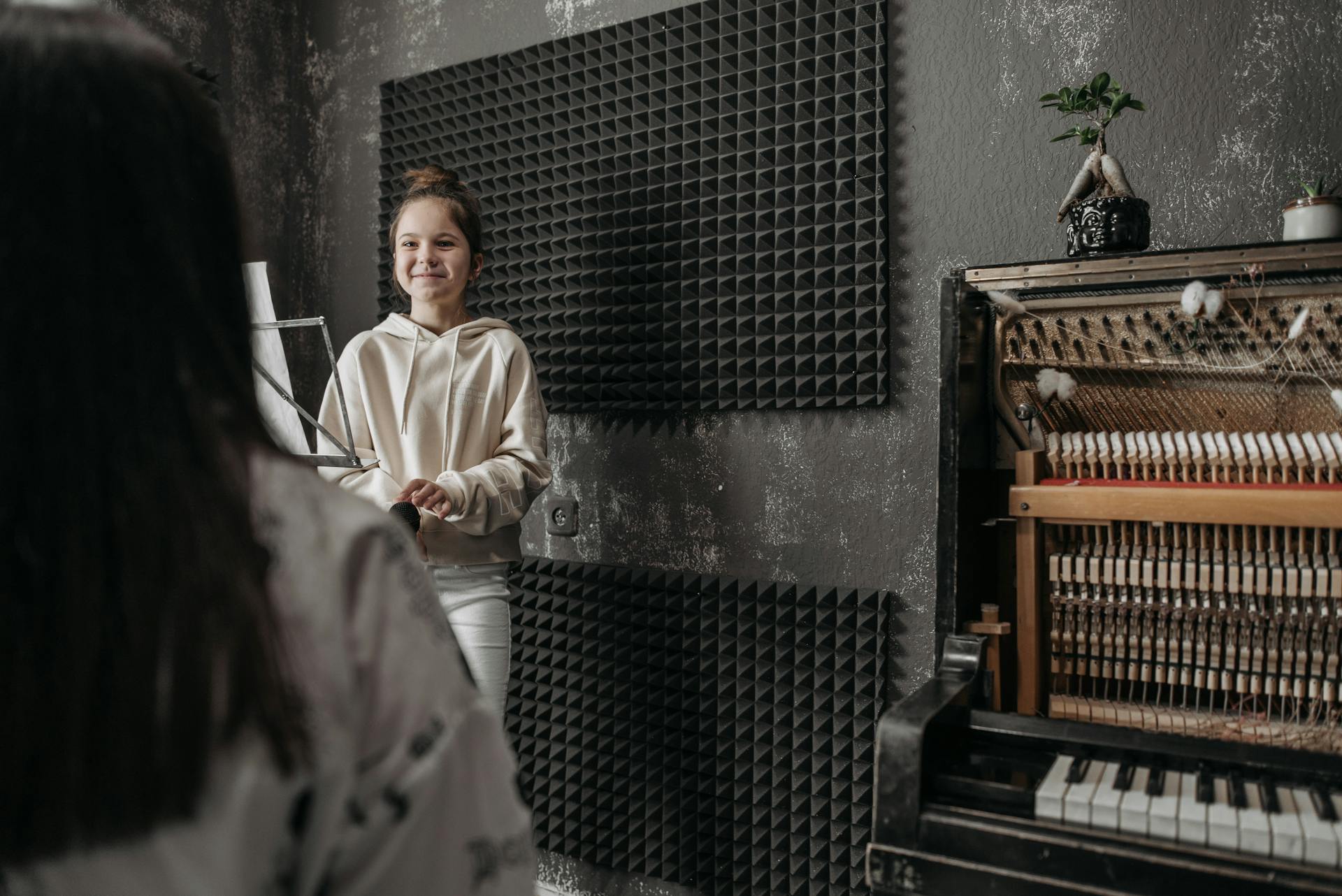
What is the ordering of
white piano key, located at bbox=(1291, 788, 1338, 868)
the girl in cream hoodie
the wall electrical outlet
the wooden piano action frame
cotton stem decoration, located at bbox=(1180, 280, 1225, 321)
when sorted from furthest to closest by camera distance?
the wall electrical outlet, the girl in cream hoodie, cotton stem decoration, located at bbox=(1180, 280, 1225, 321), the wooden piano action frame, white piano key, located at bbox=(1291, 788, 1338, 868)

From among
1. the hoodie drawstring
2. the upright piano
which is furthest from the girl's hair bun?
the upright piano

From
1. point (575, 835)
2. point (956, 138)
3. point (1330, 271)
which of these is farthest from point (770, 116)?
point (575, 835)

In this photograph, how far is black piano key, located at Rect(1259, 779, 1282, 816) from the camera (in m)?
1.33

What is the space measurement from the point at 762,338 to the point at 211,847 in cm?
218

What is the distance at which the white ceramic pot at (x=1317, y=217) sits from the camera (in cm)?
174

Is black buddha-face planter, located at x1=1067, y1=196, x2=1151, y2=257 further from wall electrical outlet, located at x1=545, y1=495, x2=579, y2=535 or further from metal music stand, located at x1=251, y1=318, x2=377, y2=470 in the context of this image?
wall electrical outlet, located at x1=545, y1=495, x2=579, y2=535

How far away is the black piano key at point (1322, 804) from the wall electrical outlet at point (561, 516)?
204 cm

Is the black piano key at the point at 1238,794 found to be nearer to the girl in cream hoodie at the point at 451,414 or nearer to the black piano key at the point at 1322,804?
the black piano key at the point at 1322,804

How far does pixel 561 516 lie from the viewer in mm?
3021

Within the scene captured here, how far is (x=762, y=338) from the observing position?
263 cm

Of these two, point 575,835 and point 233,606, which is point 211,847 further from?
point 575,835

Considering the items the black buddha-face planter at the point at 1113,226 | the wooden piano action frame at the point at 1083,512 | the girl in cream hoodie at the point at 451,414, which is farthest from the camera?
Answer: the girl in cream hoodie at the point at 451,414

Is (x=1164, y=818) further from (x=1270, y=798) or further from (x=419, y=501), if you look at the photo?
(x=419, y=501)

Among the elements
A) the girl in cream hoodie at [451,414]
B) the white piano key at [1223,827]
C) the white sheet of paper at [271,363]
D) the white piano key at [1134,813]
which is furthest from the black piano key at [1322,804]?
the white sheet of paper at [271,363]
